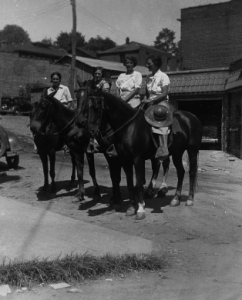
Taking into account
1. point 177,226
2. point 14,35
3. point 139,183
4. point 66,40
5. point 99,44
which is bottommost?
point 177,226

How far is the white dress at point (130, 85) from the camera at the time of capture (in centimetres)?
894

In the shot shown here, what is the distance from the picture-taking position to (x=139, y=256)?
6105 millimetres

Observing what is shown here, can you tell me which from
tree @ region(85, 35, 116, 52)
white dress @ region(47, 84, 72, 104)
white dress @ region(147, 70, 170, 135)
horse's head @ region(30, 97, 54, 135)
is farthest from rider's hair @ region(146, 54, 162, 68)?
tree @ region(85, 35, 116, 52)

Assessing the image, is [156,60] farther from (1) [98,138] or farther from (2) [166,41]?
(2) [166,41]

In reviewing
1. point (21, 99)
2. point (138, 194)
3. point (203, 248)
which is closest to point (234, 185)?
point (138, 194)

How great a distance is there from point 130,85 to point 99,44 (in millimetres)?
80785

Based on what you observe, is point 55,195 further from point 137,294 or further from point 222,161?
point 222,161

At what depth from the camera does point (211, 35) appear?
36.5 metres

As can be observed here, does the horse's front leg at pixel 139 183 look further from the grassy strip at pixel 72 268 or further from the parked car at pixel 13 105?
the parked car at pixel 13 105

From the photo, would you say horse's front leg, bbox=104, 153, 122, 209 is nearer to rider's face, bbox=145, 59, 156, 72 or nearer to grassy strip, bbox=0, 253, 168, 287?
rider's face, bbox=145, 59, 156, 72

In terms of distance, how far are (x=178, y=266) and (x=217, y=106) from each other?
57.4 feet

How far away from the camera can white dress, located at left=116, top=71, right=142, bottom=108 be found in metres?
8.94

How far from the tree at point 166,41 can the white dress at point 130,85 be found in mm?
61581

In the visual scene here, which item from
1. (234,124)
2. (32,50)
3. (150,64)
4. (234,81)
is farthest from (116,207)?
(32,50)
